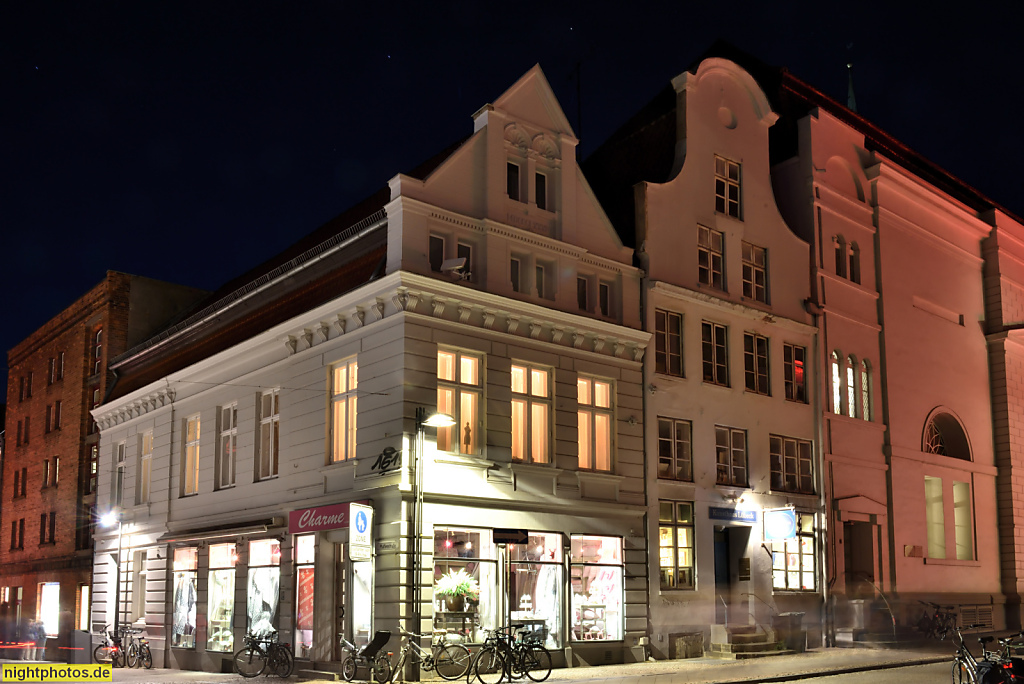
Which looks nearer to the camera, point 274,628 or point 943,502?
point 274,628

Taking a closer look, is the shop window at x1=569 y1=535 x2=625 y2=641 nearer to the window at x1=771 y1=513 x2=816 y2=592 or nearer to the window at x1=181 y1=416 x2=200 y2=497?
the window at x1=771 y1=513 x2=816 y2=592

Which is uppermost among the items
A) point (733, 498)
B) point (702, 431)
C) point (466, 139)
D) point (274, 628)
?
point (466, 139)

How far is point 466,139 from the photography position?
25.2 meters

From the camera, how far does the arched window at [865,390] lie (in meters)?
33.7

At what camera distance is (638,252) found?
92.1 ft

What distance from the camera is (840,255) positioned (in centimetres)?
3422

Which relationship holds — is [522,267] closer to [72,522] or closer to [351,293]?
[351,293]

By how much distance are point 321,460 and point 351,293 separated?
4018 millimetres

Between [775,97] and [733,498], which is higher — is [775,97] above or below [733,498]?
above

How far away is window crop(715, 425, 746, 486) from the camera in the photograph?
95.8 ft

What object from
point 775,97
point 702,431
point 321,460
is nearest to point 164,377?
point 321,460

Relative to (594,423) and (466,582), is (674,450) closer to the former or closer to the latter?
(594,423)

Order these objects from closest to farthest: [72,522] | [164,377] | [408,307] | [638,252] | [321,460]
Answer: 1. [408,307]
2. [321,460]
3. [638,252]
4. [164,377]
5. [72,522]

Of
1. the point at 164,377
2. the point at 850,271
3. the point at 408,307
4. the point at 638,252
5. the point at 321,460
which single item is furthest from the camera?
the point at 850,271
